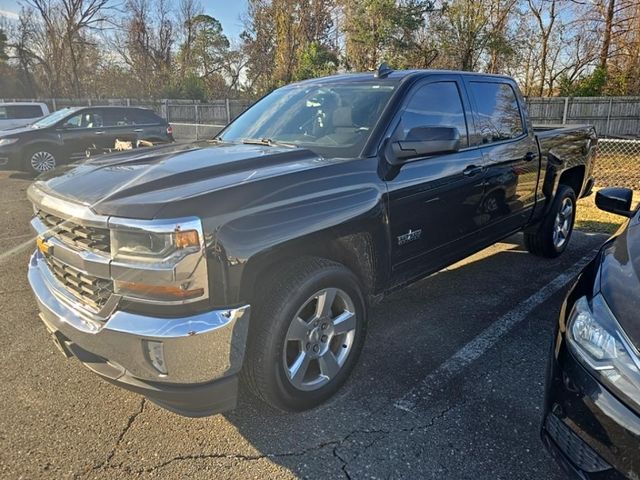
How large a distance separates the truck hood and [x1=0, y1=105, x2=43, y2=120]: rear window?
15.3 m

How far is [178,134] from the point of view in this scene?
701 inches

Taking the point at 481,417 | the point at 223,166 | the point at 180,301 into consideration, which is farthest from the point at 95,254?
the point at 481,417

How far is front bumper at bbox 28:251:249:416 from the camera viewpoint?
211 centimetres

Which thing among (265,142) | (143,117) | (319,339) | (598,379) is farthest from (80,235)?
(143,117)

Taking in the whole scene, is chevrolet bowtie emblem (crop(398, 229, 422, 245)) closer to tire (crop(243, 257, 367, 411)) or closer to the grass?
tire (crop(243, 257, 367, 411))

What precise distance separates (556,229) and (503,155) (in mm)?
1834

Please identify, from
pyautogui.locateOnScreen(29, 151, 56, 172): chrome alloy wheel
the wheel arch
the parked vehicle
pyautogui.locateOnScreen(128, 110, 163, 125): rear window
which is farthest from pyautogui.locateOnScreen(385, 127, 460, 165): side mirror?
the parked vehicle

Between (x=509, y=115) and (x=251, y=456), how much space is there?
3.73 meters

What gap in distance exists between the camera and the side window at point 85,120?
39.4ft

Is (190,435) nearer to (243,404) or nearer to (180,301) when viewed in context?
(243,404)

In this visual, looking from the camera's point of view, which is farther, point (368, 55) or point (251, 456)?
point (368, 55)

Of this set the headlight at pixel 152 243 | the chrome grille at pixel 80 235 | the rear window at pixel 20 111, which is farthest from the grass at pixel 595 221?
Answer: the rear window at pixel 20 111

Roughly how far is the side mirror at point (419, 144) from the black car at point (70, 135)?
9.85 meters

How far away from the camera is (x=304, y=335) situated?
263cm
